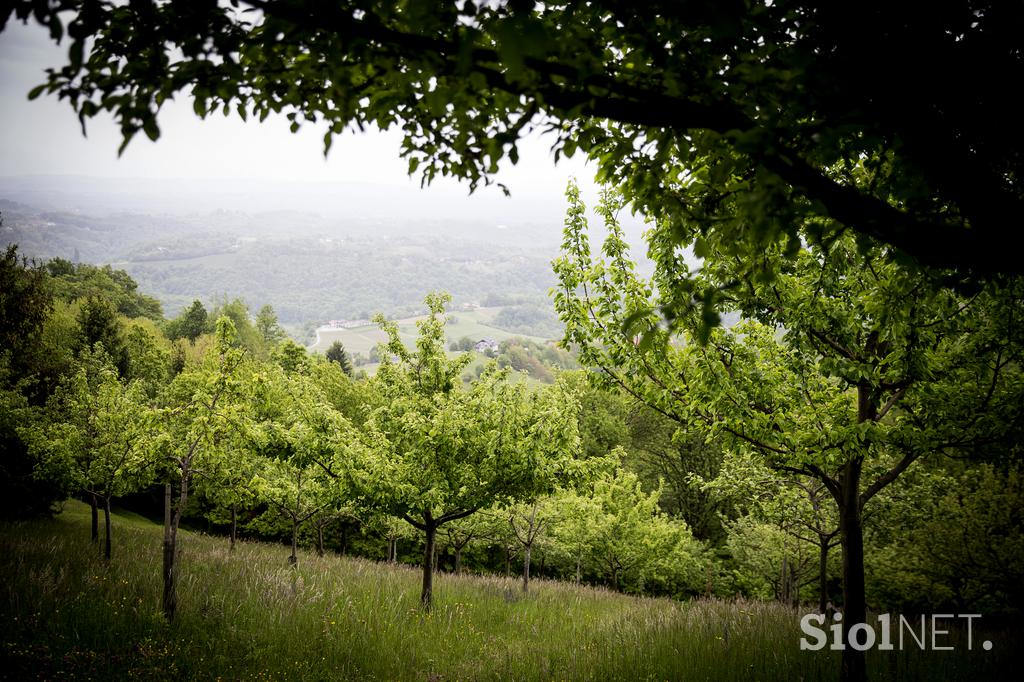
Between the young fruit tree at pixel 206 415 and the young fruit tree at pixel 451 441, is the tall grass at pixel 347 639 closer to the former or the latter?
the young fruit tree at pixel 206 415

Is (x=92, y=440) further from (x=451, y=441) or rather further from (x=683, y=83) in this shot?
(x=683, y=83)

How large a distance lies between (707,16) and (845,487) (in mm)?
7030

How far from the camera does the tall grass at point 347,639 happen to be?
7.06 m

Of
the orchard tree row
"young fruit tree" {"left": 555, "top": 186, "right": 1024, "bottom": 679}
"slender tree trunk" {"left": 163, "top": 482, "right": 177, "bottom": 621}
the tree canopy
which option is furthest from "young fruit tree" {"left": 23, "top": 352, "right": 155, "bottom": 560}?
the tree canopy

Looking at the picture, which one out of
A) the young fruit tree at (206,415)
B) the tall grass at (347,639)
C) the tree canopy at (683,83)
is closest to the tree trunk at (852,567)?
the tall grass at (347,639)

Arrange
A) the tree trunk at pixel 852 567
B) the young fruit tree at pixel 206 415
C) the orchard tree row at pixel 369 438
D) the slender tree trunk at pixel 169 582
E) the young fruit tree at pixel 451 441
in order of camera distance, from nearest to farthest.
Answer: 1. the tree trunk at pixel 852 567
2. the slender tree trunk at pixel 169 582
3. the young fruit tree at pixel 206 415
4. the orchard tree row at pixel 369 438
5. the young fruit tree at pixel 451 441

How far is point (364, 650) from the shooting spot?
797 cm

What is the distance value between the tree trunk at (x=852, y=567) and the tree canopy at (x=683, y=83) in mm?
4944

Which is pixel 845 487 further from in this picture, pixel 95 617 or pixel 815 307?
pixel 95 617

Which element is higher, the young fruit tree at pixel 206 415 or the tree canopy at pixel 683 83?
the tree canopy at pixel 683 83

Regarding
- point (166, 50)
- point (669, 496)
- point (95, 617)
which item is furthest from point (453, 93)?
point (669, 496)

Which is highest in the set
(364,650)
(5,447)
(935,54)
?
(935,54)

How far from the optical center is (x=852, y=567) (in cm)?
654

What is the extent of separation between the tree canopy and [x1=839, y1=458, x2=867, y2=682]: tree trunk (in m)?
4.94
